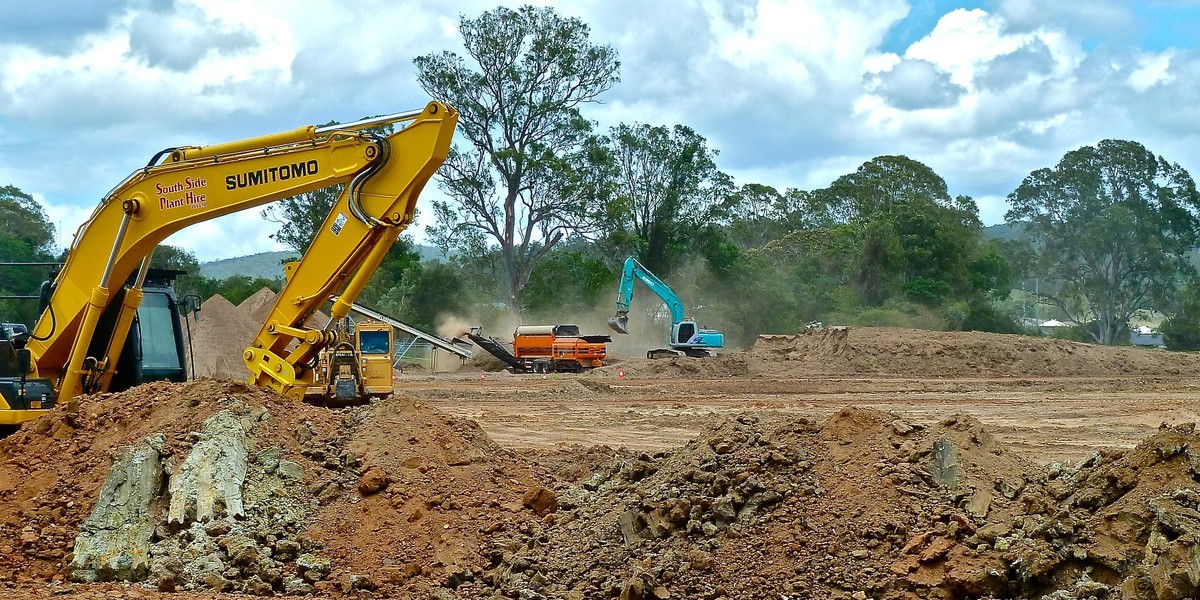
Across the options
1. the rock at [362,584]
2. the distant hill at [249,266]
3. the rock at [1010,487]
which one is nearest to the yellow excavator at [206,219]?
the rock at [362,584]

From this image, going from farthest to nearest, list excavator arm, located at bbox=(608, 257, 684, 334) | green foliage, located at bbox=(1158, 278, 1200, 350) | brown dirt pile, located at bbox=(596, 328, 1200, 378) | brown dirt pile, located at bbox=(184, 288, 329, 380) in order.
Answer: green foliage, located at bbox=(1158, 278, 1200, 350)
excavator arm, located at bbox=(608, 257, 684, 334)
brown dirt pile, located at bbox=(596, 328, 1200, 378)
brown dirt pile, located at bbox=(184, 288, 329, 380)

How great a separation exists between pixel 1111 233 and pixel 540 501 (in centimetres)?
5631

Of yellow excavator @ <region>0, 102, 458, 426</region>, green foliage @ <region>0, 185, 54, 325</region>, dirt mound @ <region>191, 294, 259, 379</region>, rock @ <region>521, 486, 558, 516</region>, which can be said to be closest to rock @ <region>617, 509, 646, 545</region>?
rock @ <region>521, 486, 558, 516</region>

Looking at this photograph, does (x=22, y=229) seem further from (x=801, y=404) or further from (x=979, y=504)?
(x=979, y=504)

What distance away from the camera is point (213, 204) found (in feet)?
40.9

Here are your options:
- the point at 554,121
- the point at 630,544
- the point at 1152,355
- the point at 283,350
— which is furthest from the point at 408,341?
the point at 630,544

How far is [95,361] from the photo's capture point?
40.3 ft

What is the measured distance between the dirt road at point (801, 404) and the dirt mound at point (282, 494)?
579cm

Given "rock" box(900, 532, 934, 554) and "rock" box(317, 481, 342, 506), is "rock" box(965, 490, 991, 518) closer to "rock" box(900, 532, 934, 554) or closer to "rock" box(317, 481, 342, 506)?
"rock" box(900, 532, 934, 554)

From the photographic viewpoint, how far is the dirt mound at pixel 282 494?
8.32 m

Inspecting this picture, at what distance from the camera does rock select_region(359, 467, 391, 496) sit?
360 inches

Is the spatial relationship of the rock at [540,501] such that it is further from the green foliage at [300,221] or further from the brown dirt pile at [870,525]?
the green foliage at [300,221]

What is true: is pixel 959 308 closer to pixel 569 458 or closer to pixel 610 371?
pixel 610 371

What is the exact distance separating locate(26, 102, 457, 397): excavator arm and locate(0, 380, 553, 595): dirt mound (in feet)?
4.79
